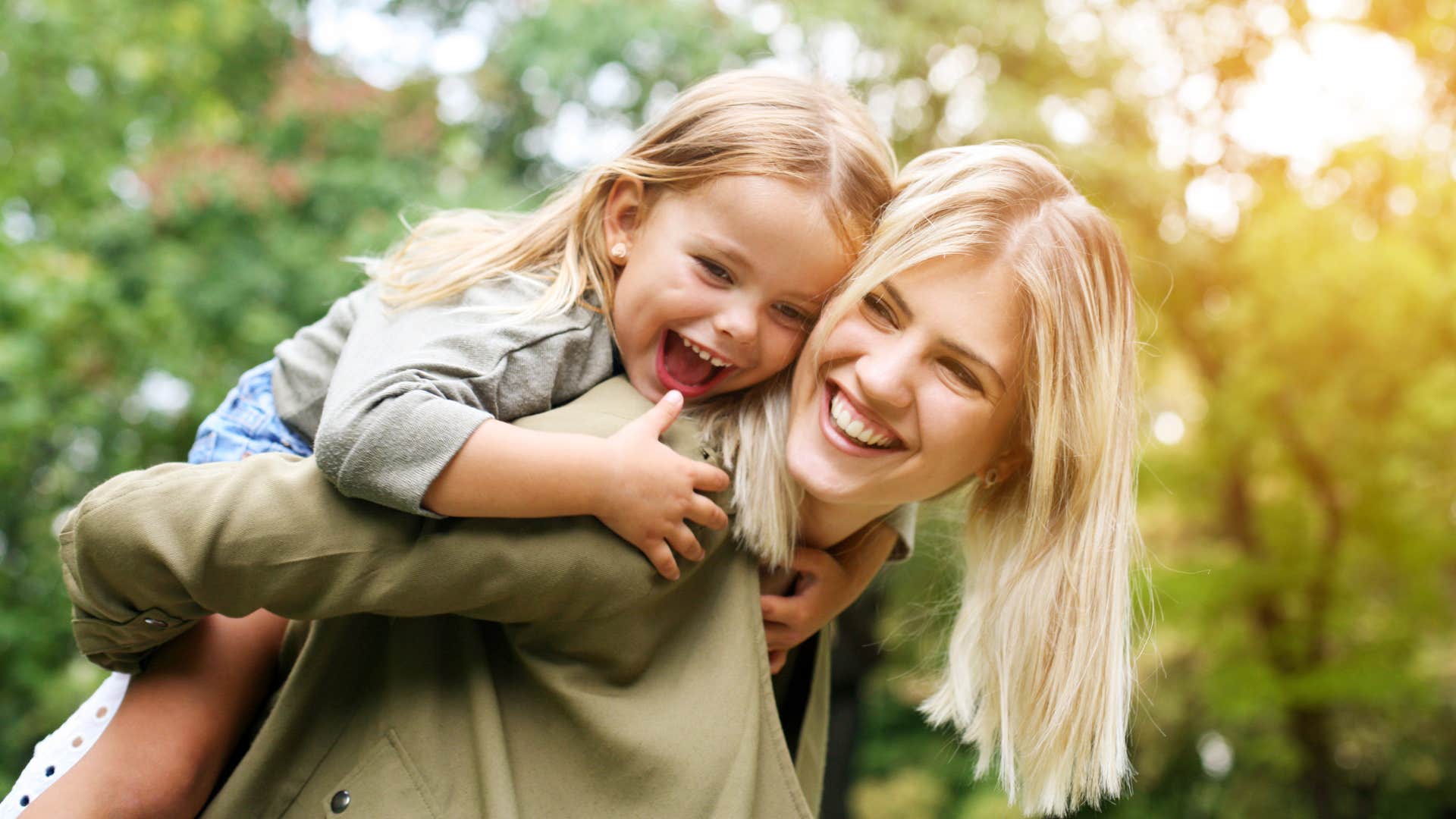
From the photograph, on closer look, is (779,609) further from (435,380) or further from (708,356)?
(435,380)

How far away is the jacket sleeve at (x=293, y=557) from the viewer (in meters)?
1.49

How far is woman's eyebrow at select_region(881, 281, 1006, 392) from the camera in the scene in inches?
71.1

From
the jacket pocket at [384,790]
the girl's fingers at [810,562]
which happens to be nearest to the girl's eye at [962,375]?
the girl's fingers at [810,562]

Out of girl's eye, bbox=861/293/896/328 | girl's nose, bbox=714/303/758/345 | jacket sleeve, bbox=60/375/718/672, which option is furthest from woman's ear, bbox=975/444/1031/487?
jacket sleeve, bbox=60/375/718/672

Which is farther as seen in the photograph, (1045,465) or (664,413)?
(1045,465)

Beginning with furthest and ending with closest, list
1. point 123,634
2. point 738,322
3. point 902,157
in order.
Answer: point 902,157, point 738,322, point 123,634

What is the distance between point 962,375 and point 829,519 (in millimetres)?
408

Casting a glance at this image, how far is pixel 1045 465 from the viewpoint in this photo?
1916mm

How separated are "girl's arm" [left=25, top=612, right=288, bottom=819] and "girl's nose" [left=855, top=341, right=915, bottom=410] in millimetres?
1042

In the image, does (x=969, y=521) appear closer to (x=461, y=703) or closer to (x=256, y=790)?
(x=461, y=703)

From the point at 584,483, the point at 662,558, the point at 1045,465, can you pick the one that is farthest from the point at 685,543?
the point at 1045,465

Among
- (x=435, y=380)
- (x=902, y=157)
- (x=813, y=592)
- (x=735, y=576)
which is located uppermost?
(x=435, y=380)

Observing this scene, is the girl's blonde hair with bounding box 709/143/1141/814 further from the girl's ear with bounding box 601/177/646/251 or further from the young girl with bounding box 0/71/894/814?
the girl's ear with bounding box 601/177/646/251

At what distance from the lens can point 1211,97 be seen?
31.2 feet
